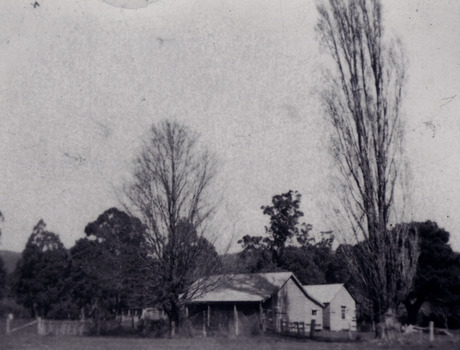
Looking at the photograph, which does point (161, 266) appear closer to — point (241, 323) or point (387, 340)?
point (241, 323)

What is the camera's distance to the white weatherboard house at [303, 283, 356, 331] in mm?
Answer: 49656

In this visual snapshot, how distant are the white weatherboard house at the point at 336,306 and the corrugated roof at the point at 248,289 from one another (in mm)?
7638

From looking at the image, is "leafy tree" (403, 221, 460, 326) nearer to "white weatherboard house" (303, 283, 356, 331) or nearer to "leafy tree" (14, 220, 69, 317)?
"white weatherboard house" (303, 283, 356, 331)

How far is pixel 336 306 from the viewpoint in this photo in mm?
50531

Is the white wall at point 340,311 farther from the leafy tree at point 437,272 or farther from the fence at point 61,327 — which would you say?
the fence at point 61,327

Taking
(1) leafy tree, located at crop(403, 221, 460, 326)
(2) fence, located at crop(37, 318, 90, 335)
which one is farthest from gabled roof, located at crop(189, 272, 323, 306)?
(1) leafy tree, located at crop(403, 221, 460, 326)

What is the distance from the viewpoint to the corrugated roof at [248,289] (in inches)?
1562

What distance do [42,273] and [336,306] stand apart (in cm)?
3416

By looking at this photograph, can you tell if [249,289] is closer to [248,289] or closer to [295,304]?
[248,289]

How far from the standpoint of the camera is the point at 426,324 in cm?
4569

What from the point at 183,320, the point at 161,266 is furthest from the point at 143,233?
the point at 183,320

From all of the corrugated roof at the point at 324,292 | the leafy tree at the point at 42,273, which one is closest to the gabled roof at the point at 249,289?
the corrugated roof at the point at 324,292

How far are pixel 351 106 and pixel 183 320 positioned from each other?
1555cm

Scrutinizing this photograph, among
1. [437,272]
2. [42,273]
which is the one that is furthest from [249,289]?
[42,273]
